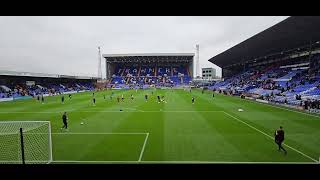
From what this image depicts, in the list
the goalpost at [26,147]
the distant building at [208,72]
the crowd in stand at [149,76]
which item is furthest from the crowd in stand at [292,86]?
the distant building at [208,72]

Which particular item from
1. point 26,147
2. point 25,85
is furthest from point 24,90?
point 26,147

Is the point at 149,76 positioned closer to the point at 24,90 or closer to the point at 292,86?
the point at 24,90

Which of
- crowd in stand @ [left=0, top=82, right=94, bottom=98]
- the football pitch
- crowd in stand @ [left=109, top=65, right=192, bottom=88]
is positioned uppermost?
crowd in stand @ [left=109, top=65, right=192, bottom=88]

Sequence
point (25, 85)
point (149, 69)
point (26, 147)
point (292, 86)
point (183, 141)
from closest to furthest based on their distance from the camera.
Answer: point (26, 147) < point (183, 141) < point (292, 86) < point (25, 85) < point (149, 69)

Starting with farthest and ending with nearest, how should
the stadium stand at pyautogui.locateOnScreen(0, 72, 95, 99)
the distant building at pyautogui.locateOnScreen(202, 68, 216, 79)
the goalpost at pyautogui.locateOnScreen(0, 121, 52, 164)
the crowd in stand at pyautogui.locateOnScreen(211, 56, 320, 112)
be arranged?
1. the distant building at pyautogui.locateOnScreen(202, 68, 216, 79)
2. the stadium stand at pyautogui.locateOnScreen(0, 72, 95, 99)
3. the crowd in stand at pyautogui.locateOnScreen(211, 56, 320, 112)
4. the goalpost at pyautogui.locateOnScreen(0, 121, 52, 164)

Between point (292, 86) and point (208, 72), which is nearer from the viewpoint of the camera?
point (292, 86)

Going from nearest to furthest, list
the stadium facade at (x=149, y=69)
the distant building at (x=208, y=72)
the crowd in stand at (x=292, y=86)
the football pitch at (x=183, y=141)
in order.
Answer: the football pitch at (x=183, y=141)
the crowd in stand at (x=292, y=86)
the stadium facade at (x=149, y=69)
the distant building at (x=208, y=72)

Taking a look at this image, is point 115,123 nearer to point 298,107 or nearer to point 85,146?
point 85,146

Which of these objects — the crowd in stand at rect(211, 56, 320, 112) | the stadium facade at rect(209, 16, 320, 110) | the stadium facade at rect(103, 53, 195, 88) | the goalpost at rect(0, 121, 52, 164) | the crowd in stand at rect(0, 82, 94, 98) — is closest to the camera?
the goalpost at rect(0, 121, 52, 164)

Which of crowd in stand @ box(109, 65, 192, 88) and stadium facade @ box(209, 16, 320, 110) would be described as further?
crowd in stand @ box(109, 65, 192, 88)

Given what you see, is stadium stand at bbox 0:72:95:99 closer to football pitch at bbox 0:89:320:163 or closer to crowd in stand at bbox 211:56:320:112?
football pitch at bbox 0:89:320:163

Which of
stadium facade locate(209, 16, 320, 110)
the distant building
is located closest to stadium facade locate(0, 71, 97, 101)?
stadium facade locate(209, 16, 320, 110)

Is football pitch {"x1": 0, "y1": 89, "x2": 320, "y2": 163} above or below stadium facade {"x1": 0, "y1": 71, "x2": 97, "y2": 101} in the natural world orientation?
below

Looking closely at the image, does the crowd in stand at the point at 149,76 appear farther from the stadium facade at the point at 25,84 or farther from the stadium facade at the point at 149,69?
the stadium facade at the point at 25,84
